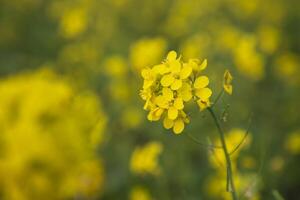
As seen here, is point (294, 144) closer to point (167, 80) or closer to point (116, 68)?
point (116, 68)

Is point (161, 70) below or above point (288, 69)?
below

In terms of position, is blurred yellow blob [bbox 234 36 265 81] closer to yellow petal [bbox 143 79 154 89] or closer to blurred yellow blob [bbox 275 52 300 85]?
blurred yellow blob [bbox 275 52 300 85]

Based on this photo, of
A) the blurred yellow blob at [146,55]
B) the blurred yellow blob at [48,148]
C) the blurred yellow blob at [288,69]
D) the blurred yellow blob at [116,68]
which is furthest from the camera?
the blurred yellow blob at [288,69]

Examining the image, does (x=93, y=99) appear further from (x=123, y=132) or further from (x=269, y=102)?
(x=269, y=102)

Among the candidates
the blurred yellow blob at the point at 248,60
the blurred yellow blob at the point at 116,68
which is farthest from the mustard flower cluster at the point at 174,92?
the blurred yellow blob at the point at 116,68

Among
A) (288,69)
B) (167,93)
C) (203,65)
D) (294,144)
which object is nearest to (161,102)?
(167,93)

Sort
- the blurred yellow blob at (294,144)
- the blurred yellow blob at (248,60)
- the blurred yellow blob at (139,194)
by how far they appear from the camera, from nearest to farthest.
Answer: the blurred yellow blob at (139,194) < the blurred yellow blob at (294,144) < the blurred yellow blob at (248,60)

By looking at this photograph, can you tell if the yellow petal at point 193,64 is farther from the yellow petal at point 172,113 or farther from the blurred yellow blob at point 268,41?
the blurred yellow blob at point 268,41
